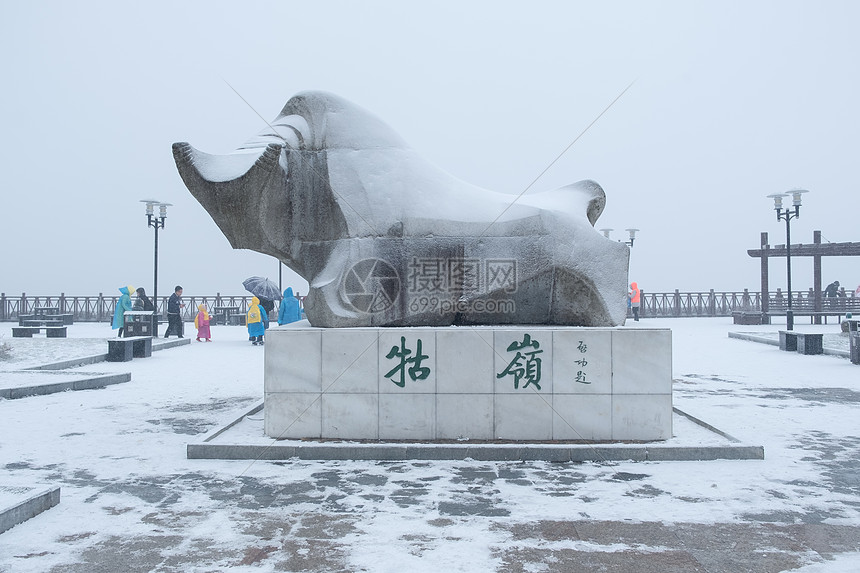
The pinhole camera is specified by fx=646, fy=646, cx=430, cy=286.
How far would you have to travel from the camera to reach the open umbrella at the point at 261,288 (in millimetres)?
20266

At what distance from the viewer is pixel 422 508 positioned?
14.9 feet

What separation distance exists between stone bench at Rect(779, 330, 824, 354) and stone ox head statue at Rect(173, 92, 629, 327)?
9.91 meters

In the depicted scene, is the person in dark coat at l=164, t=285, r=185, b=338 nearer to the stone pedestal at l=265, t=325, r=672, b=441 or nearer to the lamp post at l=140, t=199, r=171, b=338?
the lamp post at l=140, t=199, r=171, b=338

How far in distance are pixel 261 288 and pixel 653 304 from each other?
19.3m

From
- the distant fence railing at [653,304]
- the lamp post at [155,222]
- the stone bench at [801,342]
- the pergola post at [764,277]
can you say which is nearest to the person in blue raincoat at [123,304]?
the lamp post at [155,222]

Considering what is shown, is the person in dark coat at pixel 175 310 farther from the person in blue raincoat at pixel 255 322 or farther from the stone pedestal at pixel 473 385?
the stone pedestal at pixel 473 385

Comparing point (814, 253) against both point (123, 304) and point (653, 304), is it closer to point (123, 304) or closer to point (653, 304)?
point (653, 304)

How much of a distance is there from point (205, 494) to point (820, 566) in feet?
13.4

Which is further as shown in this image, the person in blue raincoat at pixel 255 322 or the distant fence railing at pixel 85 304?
the distant fence railing at pixel 85 304

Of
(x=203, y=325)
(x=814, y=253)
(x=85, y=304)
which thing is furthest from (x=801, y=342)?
(x=85, y=304)

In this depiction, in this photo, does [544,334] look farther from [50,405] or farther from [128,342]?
[128,342]

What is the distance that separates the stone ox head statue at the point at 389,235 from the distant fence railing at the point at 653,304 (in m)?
22.8

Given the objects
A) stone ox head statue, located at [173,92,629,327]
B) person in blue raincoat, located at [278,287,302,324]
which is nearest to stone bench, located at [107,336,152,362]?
person in blue raincoat, located at [278,287,302,324]

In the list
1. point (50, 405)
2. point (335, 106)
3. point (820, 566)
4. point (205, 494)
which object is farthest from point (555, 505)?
point (50, 405)
